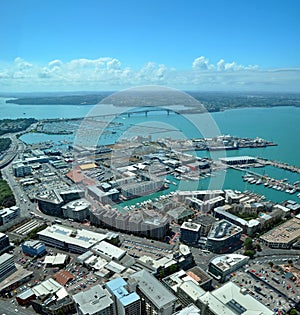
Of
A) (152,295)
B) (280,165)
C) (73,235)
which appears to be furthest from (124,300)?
(280,165)

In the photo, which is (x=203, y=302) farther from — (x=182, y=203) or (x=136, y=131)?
(x=136, y=131)

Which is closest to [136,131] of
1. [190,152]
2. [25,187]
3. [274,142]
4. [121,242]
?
[190,152]

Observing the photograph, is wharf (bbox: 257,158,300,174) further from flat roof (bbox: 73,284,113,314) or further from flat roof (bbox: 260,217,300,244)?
flat roof (bbox: 73,284,113,314)

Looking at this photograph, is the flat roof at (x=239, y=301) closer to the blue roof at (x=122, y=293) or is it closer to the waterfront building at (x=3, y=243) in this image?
the blue roof at (x=122, y=293)

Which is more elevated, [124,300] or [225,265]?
[124,300]

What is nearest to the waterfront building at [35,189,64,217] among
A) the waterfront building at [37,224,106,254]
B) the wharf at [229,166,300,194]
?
the waterfront building at [37,224,106,254]

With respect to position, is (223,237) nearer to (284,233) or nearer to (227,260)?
(227,260)
